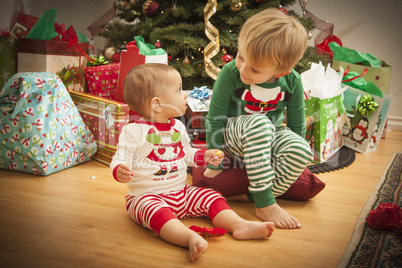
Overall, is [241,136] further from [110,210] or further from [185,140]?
[110,210]

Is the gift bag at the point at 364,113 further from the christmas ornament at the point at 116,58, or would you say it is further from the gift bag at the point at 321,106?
the christmas ornament at the point at 116,58

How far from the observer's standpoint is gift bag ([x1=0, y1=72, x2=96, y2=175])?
4.57 feet

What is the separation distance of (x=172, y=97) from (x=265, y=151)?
30 cm

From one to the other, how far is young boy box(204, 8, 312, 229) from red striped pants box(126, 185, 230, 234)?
128mm

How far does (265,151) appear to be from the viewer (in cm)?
111

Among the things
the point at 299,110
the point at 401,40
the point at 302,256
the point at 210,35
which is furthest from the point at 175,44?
the point at 401,40

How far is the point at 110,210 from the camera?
1.17m

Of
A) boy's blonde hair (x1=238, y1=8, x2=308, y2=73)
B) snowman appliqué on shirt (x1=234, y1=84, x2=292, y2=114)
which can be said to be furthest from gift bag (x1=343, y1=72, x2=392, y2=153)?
boy's blonde hair (x1=238, y1=8, x2=308, y2=73)

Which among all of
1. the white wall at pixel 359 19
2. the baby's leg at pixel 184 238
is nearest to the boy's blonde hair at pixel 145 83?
the baby's leg at pixel 184 238

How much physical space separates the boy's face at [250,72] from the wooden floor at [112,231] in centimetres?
41

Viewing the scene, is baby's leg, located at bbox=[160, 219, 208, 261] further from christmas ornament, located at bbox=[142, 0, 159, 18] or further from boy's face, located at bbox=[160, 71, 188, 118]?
christmas ornament, located at bbox=[142, 0, 159, 18]

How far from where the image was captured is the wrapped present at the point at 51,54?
5.46 feet

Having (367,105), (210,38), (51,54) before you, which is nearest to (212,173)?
(210,38)

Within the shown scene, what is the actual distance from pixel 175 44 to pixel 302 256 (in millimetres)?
1186
